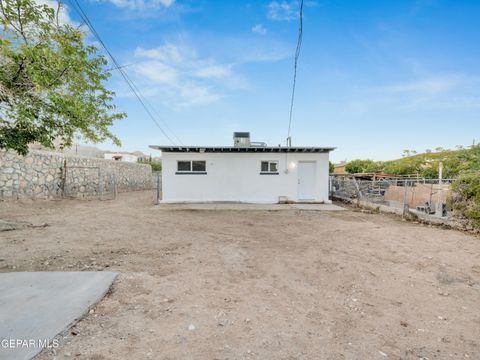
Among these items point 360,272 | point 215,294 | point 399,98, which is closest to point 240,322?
point 215,294

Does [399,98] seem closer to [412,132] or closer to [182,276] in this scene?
[412,132]

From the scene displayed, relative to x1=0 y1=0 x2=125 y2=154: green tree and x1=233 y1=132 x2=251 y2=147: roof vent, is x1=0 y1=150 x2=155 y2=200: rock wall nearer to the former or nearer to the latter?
x1=0 y1=0 x2=125 y2=154: green tree

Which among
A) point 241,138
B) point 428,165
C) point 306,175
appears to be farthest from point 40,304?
point 428,165

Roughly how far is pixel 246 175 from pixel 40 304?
35.6 feet

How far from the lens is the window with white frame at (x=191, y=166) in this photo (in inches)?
499

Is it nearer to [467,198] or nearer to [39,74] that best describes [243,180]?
[467,198]

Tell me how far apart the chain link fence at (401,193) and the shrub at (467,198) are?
36 cm

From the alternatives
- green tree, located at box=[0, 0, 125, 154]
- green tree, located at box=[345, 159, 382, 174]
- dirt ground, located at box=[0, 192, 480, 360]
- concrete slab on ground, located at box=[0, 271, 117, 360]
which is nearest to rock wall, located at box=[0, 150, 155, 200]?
dirt ground, located at box=[0, 192, 480, 360]

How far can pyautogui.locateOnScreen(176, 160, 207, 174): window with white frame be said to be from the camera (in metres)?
12.7

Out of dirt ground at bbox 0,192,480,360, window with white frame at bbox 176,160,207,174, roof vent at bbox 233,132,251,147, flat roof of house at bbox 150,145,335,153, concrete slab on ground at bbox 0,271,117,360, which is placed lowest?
dirt ground at bbox 0,192,480,360

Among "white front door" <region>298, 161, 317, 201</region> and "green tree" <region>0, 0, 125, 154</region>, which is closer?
"green tree" <region>0, 0, 125, 154</region>

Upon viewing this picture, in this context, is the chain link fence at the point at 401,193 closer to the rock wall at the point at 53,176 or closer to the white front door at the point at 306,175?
the white front door at the point at 306,175

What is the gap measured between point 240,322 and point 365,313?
1520 mm

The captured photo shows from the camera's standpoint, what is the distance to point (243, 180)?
42.4ft
